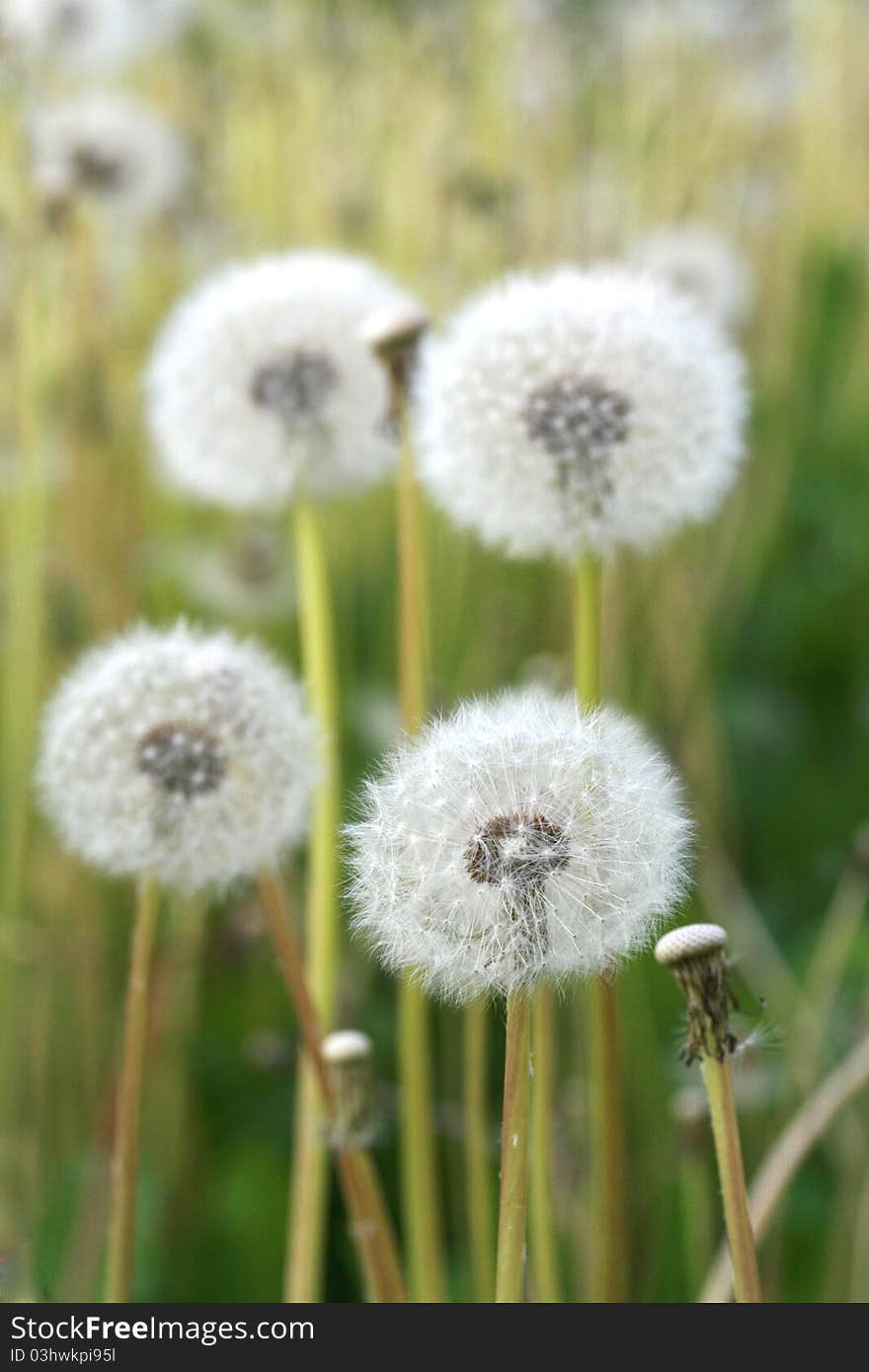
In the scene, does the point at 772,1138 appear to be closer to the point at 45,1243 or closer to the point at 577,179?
the point at 45,1243

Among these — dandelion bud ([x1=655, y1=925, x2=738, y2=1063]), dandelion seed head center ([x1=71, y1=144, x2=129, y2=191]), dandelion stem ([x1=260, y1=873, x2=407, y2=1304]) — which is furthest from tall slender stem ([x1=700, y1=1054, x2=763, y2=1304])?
dandelion seed head center ([x1=71, y1=144, x2=129, y2=191])

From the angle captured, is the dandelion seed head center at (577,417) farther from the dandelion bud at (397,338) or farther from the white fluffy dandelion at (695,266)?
the white fluffy dandelion at (695,266)

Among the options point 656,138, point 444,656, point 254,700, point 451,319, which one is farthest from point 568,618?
point 254,700

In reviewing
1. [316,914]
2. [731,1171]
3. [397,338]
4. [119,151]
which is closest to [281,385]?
[397,338]

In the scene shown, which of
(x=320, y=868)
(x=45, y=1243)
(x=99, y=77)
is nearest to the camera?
(x=320, y=868)

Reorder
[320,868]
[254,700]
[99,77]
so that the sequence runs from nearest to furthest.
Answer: [254,700]
[320,868]
[99,77]

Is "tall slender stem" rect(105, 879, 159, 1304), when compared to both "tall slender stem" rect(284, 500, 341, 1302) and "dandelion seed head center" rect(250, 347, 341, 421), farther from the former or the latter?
"dandelion seed head center" rect(250, 347, 341, 421)
